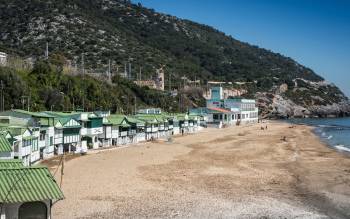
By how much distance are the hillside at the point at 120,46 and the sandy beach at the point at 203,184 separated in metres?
67.7

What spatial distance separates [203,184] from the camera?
32.7 m

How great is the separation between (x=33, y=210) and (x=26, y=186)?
101cm

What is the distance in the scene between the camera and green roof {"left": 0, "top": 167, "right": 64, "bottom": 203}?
56.4 feet

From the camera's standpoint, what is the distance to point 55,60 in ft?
292

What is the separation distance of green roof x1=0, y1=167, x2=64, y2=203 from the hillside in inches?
3575

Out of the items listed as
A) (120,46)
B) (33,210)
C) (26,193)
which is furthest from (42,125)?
(120,46)

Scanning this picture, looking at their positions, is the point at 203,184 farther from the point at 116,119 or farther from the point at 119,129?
the point at 116,119

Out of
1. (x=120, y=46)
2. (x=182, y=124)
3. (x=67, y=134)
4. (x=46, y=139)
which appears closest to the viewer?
(x=46, y=139)

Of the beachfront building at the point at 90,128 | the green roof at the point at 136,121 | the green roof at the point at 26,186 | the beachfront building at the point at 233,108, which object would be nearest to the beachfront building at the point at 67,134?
the beachfront building at the point at 90,128

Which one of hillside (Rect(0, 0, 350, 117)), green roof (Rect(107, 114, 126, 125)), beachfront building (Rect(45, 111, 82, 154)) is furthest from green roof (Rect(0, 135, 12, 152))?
hillside (Rect(0, 0, 350, 117))

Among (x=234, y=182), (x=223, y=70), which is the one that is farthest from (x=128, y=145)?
(x=223, y=70)

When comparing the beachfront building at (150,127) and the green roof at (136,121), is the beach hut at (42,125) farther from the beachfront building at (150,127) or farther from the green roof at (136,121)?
the beachfront building at (150,127)

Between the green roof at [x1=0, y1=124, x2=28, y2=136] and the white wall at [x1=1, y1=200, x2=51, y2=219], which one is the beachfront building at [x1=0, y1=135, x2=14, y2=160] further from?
the white wall at [x1=1, y1=200, x2=51, y2=219]

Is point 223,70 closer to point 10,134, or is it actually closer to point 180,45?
point 180,45
